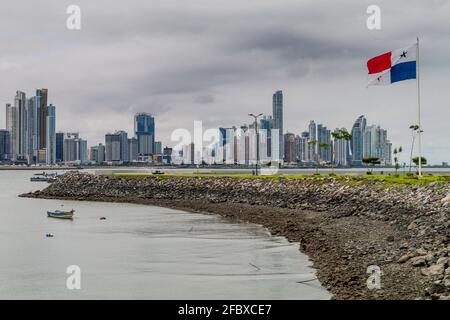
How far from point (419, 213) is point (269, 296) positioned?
21.8m

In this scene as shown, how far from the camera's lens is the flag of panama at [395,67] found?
169ft

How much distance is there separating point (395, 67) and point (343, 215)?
1437cm

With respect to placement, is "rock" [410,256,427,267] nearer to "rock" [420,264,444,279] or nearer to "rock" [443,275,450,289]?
"rock" [420,264,444,279]

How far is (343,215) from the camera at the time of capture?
2126 inches

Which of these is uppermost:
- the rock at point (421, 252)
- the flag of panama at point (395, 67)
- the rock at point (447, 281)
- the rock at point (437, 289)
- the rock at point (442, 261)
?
the flag of panama at point (395, 67)

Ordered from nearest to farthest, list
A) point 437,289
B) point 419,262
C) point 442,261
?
point 437,289 < point 442,261 < point 419,262

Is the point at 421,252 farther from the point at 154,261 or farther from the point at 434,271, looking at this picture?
the point at 154,261

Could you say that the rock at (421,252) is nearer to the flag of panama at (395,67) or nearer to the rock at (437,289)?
the rock at (437,289)

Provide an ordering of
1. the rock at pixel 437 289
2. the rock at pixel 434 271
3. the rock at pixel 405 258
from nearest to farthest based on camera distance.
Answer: the rock at pixel 437 289, the rock at pixel 434 271, the rock at pixel 405 258

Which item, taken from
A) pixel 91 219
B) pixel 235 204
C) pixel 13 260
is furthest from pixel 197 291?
pixel 235 204

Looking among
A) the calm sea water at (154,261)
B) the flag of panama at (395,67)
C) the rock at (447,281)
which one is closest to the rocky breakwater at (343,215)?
the rock at (447,281)

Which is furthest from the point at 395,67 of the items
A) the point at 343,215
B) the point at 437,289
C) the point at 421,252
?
the point at 437,289

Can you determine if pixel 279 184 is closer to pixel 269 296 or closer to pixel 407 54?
pixel 407 54

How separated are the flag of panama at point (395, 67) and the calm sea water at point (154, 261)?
57.6 ft
